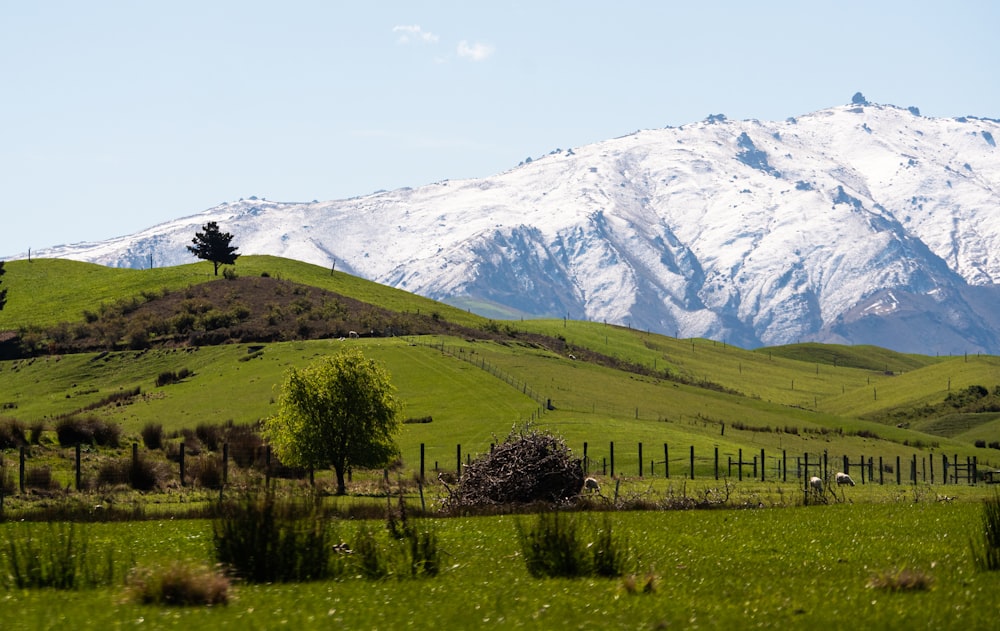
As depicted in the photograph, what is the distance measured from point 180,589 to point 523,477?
26.8 meters

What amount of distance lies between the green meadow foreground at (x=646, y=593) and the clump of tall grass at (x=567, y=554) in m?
0.59

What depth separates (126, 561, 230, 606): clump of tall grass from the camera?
64.5ft

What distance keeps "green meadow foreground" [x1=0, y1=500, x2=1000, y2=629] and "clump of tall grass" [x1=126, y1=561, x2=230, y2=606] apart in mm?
350

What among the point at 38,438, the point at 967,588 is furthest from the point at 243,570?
the point at 38,438

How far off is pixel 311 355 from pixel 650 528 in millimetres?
99097

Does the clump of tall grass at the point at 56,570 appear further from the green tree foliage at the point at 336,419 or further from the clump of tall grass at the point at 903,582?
the green tree foliage at the point at 336,419

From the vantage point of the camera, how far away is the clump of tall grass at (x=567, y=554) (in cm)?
2353

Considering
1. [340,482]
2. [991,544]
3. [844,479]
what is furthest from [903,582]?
[844,479]

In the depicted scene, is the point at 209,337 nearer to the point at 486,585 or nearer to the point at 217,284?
the point at 217,284

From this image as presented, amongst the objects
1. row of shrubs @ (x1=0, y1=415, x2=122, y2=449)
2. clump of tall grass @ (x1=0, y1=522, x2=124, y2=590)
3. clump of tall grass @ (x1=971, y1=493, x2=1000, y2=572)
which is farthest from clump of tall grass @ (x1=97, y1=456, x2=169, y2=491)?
clump of tall grass @ (x1=971, y1=493, x2=1000, y2=572)

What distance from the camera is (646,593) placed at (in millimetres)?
21016

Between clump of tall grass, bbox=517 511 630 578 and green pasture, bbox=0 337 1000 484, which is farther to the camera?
green pasture, bbox=0 337 1000 484

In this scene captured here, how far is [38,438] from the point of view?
2712 inches

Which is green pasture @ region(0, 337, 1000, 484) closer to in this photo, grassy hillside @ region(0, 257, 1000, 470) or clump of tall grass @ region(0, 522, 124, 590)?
grassy hillside @ region(0, 257, 1000, 470)
